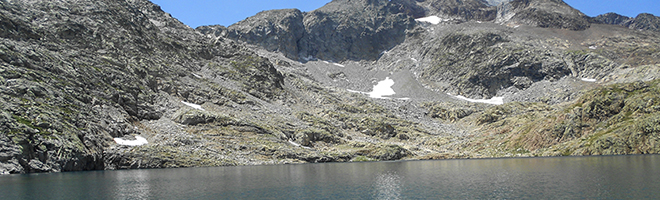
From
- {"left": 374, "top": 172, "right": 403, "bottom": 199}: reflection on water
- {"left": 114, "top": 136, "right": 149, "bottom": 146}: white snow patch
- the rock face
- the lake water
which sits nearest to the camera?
the lake water

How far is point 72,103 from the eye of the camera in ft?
255

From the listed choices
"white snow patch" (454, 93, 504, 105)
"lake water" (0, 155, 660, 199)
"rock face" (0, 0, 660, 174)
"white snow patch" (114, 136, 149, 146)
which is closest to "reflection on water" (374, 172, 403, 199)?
"lake water" (0, 155, 660, 199)

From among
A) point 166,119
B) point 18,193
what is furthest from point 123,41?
point 18,193

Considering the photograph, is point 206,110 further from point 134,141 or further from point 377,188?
point 377,188

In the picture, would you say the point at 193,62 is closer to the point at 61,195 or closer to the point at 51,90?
the point at 51,90

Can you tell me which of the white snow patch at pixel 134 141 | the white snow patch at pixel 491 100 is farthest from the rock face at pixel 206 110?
the white snow patch at pixel 491 100

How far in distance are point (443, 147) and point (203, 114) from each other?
6795 centimetres

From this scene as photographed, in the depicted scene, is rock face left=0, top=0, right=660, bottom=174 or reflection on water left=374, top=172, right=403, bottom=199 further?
rock face left=0, top=0, right=660, bottom=174

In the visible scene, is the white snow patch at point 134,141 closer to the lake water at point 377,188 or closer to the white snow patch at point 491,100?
the lake water at point 377,188

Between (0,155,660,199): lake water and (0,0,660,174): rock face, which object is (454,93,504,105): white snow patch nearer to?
(0,0,660,174): rock face

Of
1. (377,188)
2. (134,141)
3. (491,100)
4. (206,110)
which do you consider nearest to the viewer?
(377,188)

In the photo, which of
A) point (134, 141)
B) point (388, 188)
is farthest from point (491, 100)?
point (388, 188)

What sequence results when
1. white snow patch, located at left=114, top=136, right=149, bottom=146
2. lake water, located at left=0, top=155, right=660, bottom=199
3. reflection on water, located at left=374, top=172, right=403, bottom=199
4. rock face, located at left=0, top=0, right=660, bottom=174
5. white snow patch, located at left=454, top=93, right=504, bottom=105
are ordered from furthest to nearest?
white snow patch, located at left=454, top=93, right=504, bottom=105 < white snow patch, located at left=114, top=136, right=149, bottom=146 < rock face, located at left=0, top=0, right=660, bottom=174 < reflection on water, located at left=374, top=172, right=403, bottom=199 < lake water, located at left=0, top=155, right=660, bottom=199

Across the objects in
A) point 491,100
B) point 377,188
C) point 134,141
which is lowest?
point 377,188
